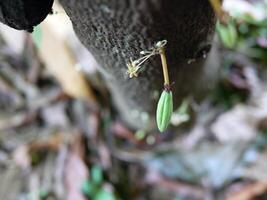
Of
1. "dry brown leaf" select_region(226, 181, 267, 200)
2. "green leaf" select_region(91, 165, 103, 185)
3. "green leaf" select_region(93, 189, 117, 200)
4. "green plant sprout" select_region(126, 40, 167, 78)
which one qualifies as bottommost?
"green plant sprout" select_region(126, 40, 167, 78)

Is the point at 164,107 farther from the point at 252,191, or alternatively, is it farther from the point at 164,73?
the point at 252,191

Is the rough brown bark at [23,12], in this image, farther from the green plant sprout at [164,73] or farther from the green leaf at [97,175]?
the green leaf at [97,175]

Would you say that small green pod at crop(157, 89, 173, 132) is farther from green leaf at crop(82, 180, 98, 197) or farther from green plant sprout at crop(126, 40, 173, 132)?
green leaf at crop(82, 180, 98, 197)

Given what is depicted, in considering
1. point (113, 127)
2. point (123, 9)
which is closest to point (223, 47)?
point (113, 127)

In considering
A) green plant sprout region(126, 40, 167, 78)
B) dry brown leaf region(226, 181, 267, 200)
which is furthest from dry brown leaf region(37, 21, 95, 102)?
green plant sprout region(126, 40, 167, 78)

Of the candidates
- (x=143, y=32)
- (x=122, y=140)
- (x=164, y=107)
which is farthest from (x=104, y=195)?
(x=143, y=32)

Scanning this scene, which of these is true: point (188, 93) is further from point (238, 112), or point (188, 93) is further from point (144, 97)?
point (238, 112)

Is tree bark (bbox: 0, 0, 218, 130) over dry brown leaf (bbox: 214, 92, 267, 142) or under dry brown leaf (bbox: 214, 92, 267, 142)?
under
